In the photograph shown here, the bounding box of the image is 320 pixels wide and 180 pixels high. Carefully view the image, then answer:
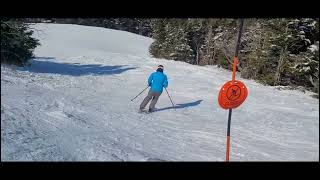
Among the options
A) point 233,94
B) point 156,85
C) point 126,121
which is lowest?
point 126,121

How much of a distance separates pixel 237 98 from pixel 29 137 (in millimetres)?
3188

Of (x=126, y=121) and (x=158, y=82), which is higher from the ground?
(x=158, y=82)

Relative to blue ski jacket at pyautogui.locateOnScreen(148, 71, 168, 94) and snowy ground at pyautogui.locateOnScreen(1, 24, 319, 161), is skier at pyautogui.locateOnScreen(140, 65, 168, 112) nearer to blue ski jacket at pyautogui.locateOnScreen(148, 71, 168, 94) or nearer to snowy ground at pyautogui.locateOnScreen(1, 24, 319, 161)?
blue ski jacket at pyautogui.locateOnScreen(148, 71, 168, 94)

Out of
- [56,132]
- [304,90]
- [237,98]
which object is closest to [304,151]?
[304,90]

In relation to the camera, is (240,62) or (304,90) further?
(240,62)

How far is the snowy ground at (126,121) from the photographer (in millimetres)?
6676

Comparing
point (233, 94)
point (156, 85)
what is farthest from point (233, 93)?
point (156, 85)

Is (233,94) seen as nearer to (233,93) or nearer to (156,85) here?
(233,93)

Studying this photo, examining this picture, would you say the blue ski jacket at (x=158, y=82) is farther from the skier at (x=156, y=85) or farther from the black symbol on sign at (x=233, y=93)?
the black symbol on sign at (x=233, y=93)

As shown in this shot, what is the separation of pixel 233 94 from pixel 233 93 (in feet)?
0.06

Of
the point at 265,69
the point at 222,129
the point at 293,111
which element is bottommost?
the point at 222,129

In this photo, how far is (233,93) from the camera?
6.57 meters

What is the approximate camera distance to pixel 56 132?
7398 mm

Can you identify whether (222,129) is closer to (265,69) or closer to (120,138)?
(265,69)
